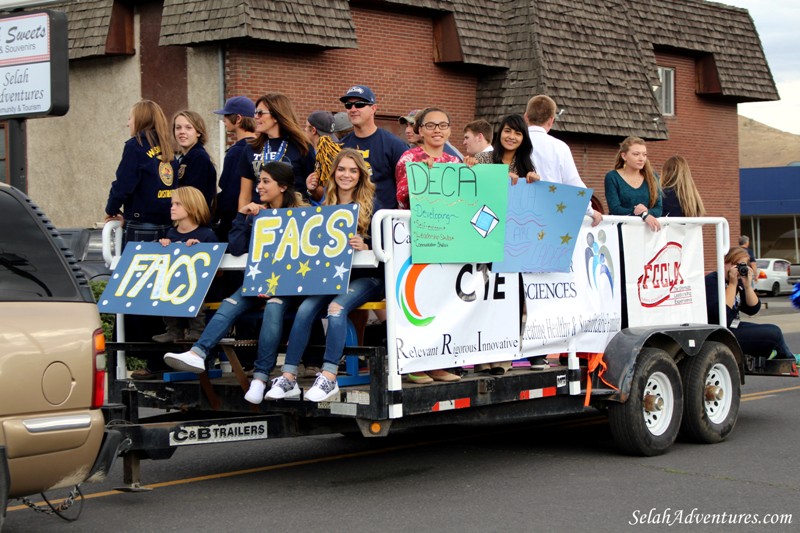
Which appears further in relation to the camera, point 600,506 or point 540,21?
point 540,21

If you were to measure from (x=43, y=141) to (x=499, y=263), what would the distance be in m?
18.1

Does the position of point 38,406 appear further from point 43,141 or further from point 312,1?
point 43,141

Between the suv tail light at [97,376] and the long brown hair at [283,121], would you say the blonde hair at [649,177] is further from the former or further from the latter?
the suv tail light at [97,376]

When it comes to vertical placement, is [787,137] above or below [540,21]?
above

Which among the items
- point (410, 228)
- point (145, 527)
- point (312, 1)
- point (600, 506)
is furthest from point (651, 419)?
point (312, 1)

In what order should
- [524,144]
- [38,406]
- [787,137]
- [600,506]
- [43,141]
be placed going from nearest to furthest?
[38,406]
[600,506]
[524,144]
[43,141]
[787,137]

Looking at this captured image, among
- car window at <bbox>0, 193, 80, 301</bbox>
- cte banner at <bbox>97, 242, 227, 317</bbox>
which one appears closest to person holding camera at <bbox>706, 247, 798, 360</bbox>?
cte banner at <bbox>97, 242, 227, 317</bbox>

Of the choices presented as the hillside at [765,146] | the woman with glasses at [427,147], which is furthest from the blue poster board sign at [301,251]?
the hillside at [765,146]

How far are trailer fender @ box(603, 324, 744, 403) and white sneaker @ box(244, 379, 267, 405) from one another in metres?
2.70

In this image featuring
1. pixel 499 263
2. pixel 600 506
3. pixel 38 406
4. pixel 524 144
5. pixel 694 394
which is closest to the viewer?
pixel 38 406

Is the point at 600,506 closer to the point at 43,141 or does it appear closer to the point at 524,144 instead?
the point at 524,144

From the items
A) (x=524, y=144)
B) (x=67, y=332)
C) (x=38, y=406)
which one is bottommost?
(x=38, y=406)

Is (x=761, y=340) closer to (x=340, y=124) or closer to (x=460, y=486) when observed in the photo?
(x=460, y=486)

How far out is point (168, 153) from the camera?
855 cm
